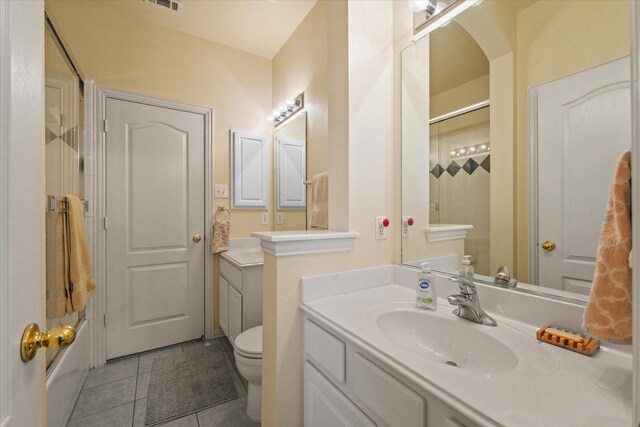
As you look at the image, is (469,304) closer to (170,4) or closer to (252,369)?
(252,369)

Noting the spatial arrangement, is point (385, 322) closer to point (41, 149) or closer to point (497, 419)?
point (497, 419)

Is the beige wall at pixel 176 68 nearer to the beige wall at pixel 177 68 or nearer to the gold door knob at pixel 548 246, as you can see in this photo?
the beige wall at pixel 177 68

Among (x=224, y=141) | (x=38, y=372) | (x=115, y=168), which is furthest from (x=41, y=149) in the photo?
(x=224, y=141)

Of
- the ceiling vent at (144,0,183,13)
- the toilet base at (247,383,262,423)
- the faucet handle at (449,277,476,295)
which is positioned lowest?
the toilet base at (247,383,262,423)

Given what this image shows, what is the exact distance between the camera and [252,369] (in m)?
1.44

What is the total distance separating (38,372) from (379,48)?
1.62 m

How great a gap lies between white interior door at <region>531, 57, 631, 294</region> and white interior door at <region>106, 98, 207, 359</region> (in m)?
2.34

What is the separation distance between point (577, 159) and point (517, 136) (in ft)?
0.67

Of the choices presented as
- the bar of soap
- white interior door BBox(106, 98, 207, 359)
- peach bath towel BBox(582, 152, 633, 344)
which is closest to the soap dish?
the bar of soap

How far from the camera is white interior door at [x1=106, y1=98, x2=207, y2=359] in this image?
2096 mm

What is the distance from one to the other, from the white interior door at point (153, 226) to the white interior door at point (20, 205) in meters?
1.85

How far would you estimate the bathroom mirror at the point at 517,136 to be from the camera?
0.81 metres

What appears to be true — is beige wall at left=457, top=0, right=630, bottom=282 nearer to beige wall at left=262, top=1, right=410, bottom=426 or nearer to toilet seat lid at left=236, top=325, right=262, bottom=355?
beige wall at left=262, top=1, right=410, bottom=426

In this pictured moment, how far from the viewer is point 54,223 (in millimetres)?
1344
